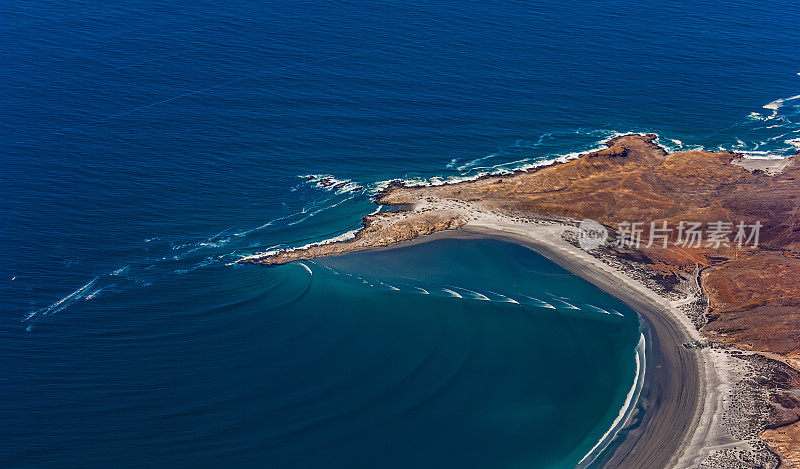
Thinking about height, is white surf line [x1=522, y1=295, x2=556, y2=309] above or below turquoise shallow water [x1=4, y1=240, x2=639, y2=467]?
above

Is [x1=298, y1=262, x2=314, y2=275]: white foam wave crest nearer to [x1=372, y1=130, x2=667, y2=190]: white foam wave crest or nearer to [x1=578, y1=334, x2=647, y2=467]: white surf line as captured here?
[x1=372, y1=130, x2=667, y2=190]: white foam wave crest

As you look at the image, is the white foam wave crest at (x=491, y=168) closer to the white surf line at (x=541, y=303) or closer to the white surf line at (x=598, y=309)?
the white surf line at (x=541, y=303)

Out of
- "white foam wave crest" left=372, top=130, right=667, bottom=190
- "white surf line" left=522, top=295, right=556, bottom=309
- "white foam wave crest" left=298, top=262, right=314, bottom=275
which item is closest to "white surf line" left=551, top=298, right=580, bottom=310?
"white surf line" left=522, top=295, right=556, bottom=309

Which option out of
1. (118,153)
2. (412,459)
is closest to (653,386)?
(412,459)

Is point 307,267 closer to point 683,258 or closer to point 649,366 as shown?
point 649,366

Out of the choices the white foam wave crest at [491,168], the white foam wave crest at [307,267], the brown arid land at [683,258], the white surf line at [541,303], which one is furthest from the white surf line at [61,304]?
the white surf line at [541,303]

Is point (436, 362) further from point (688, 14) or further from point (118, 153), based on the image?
point (688, 14)
